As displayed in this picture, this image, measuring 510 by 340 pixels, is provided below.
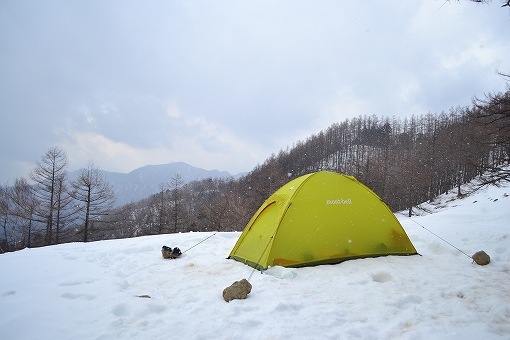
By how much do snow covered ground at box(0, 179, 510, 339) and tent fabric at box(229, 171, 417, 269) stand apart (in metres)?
0.33

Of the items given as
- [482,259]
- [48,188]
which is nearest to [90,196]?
[48,188]

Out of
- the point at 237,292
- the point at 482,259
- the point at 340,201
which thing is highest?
the point at 340,201

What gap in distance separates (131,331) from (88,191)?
23398mm

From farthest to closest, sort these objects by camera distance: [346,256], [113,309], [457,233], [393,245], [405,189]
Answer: [405,189]
[457,233]
[393,245]
[346,256]
[113,309]

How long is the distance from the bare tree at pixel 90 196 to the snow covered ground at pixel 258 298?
18224 millimetres

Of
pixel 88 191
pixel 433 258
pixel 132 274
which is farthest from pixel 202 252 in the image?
pixel 88 191

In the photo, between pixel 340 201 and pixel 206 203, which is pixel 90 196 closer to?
pixel 206 203

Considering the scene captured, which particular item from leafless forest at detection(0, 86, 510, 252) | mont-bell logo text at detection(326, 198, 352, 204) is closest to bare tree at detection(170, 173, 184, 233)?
leafless forest at detection(0, 86, 510, 252)

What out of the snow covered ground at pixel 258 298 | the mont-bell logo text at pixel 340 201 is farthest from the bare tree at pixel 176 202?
the mont-bell logo text at pixel 340 201

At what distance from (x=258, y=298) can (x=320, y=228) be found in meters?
2.46

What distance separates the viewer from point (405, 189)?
27672 mm

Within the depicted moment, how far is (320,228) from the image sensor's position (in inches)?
220

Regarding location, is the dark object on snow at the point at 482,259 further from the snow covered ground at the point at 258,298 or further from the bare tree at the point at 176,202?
the bare tree at the point at 176,202

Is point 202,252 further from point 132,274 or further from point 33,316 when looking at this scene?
point 33,316
